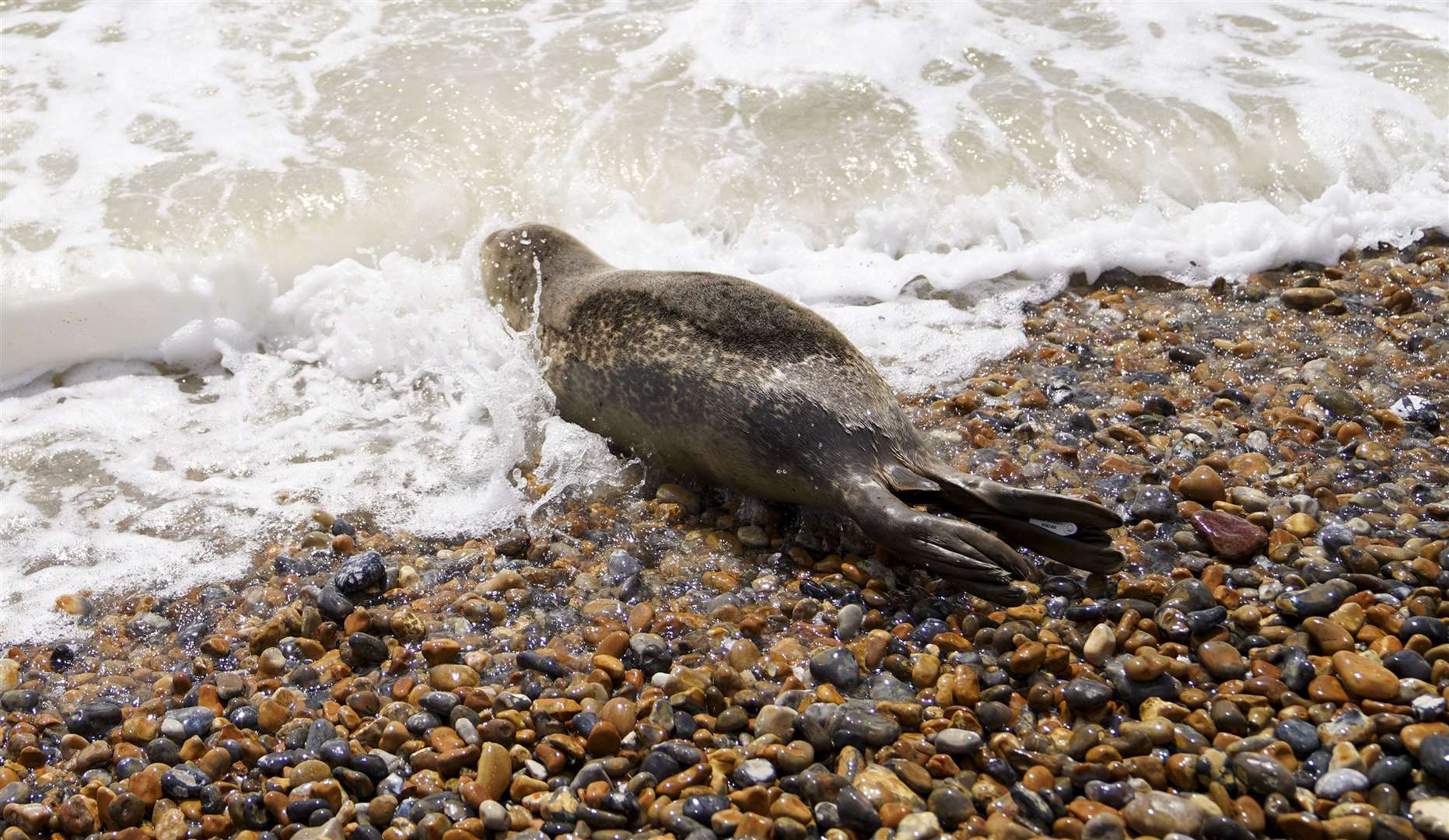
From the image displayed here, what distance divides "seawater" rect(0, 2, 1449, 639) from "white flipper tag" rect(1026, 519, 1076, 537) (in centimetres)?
140

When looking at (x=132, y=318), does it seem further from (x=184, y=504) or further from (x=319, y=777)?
(x=319, y=777)

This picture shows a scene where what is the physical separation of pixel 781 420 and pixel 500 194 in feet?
11.8

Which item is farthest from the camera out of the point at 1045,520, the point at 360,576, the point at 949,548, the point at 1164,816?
the point at 360,576

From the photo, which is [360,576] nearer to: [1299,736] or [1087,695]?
[1087,695]

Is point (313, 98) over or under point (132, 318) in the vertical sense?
over

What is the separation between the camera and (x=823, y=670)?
3.21m

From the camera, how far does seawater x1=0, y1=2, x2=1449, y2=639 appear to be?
4688 millimetres

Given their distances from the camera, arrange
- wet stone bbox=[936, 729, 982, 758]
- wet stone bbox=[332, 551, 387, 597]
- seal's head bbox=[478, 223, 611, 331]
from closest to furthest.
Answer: wet stone bbox=[936, 729, 982, 758], wet stone bbox=[332, 551, 387, 597], seal's head bbox=[478, 223, 611, 331]

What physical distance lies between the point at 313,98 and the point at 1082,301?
5297 mm

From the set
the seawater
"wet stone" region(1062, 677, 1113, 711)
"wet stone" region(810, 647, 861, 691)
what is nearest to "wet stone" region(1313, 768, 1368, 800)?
"wet stone" region(1062, 677, 1113, 711)

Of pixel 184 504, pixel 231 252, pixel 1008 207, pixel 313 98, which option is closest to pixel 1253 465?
pixel 1008 207

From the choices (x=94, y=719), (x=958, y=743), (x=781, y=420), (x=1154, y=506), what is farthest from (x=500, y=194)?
(x=958, y=743)

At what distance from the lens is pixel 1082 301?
18.4 feet

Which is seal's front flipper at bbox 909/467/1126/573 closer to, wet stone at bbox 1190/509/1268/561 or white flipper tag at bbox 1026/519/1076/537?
white flipper tag at bbox 1026/519/1076/537
